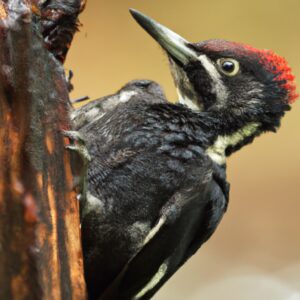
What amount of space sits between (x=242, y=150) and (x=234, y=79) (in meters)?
1.42

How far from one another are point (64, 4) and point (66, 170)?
0.91ft

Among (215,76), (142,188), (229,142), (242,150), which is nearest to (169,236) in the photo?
(142,188)

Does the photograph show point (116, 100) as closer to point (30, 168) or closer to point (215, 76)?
point (215, 76)

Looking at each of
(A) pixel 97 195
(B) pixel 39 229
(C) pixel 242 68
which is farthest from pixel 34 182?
(C) pixel 242 68

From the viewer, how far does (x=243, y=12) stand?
2.66 meters

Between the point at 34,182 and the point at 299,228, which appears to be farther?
the point at 299,228

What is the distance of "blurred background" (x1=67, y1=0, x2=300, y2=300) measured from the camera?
263cm

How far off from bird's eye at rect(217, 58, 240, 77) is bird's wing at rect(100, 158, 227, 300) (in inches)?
10.2

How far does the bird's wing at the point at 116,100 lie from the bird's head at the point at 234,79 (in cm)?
7

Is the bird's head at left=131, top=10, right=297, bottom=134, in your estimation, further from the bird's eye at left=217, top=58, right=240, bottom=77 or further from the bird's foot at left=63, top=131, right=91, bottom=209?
the bird's foot at left=63, top=131, right=91, bottom=209

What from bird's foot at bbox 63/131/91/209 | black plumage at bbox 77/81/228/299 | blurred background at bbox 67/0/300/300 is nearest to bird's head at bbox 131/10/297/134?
black plumage at bbox 77/81/228/299

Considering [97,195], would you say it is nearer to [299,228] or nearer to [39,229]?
[39,229]

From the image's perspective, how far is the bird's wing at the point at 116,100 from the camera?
161cm

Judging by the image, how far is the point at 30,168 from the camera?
1.05 m
